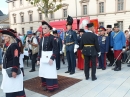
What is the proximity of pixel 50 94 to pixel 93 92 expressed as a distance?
112cm

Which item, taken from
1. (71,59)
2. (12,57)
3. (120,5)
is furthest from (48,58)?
(120,5)

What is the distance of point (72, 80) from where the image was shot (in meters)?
5.04

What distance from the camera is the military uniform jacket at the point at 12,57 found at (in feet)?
10.2

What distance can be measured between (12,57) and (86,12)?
2618cm

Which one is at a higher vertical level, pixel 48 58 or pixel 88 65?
pixel 48 58

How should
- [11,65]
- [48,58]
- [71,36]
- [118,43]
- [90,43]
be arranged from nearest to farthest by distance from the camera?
[11,65]
[48,58]
[90,43]
[71,36]
[118,43]

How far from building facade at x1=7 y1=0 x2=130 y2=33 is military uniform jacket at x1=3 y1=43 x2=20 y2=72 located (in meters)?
23.2

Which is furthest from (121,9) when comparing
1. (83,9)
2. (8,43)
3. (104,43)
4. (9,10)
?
(9,10)

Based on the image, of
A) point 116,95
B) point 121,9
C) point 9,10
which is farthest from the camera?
point 9,10

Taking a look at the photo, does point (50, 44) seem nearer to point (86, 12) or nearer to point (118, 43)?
point (118, 43)

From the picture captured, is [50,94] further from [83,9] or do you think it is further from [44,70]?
[83,9]

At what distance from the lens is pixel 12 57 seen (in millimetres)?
3160

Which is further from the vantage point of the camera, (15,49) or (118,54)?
(118,54)

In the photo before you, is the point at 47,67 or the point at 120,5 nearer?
the point at 47,67
